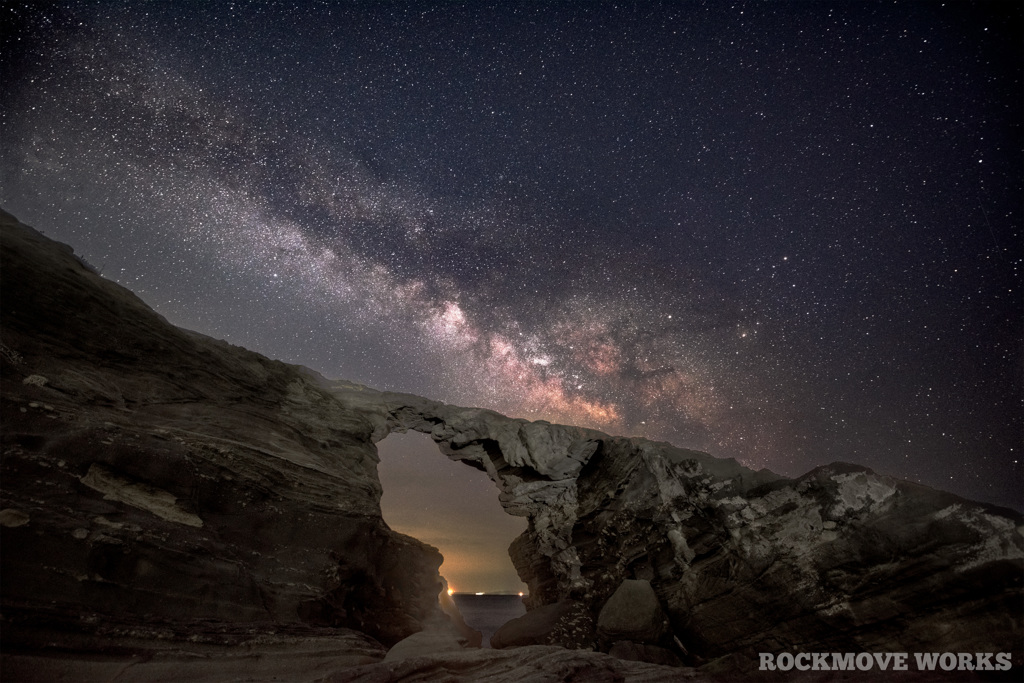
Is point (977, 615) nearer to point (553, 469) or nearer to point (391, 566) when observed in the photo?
point (553, 469)

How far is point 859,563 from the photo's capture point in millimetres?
8930

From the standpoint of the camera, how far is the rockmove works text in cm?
722

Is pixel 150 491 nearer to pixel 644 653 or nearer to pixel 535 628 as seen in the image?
pixel 535 628

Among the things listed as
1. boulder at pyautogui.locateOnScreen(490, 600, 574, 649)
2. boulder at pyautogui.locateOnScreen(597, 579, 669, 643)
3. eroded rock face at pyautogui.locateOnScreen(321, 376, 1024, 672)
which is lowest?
boulder at pyautogui.locateOnScreen(490, 600, 574, 649)

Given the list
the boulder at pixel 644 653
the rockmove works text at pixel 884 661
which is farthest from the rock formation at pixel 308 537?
the rockmove works text at pixel 884 661

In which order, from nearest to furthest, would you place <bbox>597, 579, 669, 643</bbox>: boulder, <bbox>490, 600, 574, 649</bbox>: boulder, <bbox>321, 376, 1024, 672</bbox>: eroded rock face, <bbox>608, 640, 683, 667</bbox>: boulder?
<bbox>321, 376, 1024, 672</bbox>: eroded rock face
<bbox>608, 640, 683, 667</bbox>: boulder
<bbox>597, 579, 669, 643</bbox>: boulder
<bbox>490, 600, 574, 649</bbox>: boulder

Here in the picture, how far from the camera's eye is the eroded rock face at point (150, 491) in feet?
24.5

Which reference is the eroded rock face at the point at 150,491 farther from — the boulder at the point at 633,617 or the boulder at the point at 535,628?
the boulder at the point at 633,617

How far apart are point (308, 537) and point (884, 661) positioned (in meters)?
13.1

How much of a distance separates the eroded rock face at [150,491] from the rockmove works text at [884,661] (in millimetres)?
10369

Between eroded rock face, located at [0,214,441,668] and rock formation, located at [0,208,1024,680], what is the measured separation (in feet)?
0.14

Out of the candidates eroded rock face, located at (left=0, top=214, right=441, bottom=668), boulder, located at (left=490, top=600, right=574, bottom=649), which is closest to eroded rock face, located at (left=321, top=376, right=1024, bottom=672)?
boulder, located at (left=490, top=600, right=574, bottom=649)

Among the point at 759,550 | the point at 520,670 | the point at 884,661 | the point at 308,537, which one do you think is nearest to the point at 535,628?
the point at 520,670

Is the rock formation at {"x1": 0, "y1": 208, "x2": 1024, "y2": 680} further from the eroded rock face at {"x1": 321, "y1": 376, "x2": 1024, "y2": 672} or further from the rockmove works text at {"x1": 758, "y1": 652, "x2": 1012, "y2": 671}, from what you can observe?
the rockmove works text at {"x1": 758, "y1": 652, "x2": 1012, "y2": 671}
